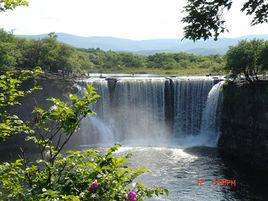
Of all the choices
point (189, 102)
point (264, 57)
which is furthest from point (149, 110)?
point (264, 57)

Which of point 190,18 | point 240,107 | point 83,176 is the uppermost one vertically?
point 190,18

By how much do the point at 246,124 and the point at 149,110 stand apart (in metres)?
13.0

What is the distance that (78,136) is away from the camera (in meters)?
48.5

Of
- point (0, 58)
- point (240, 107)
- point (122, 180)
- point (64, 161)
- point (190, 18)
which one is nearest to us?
point (122, 180)

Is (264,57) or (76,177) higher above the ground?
(264,57)

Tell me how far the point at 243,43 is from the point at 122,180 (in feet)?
130

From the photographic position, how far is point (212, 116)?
47.5 meters

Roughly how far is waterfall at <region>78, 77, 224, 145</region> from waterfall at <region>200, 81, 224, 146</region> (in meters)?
0.11

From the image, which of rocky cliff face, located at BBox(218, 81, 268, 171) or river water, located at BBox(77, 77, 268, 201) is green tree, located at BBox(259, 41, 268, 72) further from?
river water, located at BBox(77, 77, 268, 201)

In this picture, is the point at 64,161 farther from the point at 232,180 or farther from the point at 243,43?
the point at 243,43

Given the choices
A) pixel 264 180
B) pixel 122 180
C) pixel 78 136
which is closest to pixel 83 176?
pixel 122 180

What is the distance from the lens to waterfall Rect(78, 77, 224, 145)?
48.6 meters

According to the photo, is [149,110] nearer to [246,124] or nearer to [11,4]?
[246,124]

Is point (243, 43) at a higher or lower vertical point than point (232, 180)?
higher
